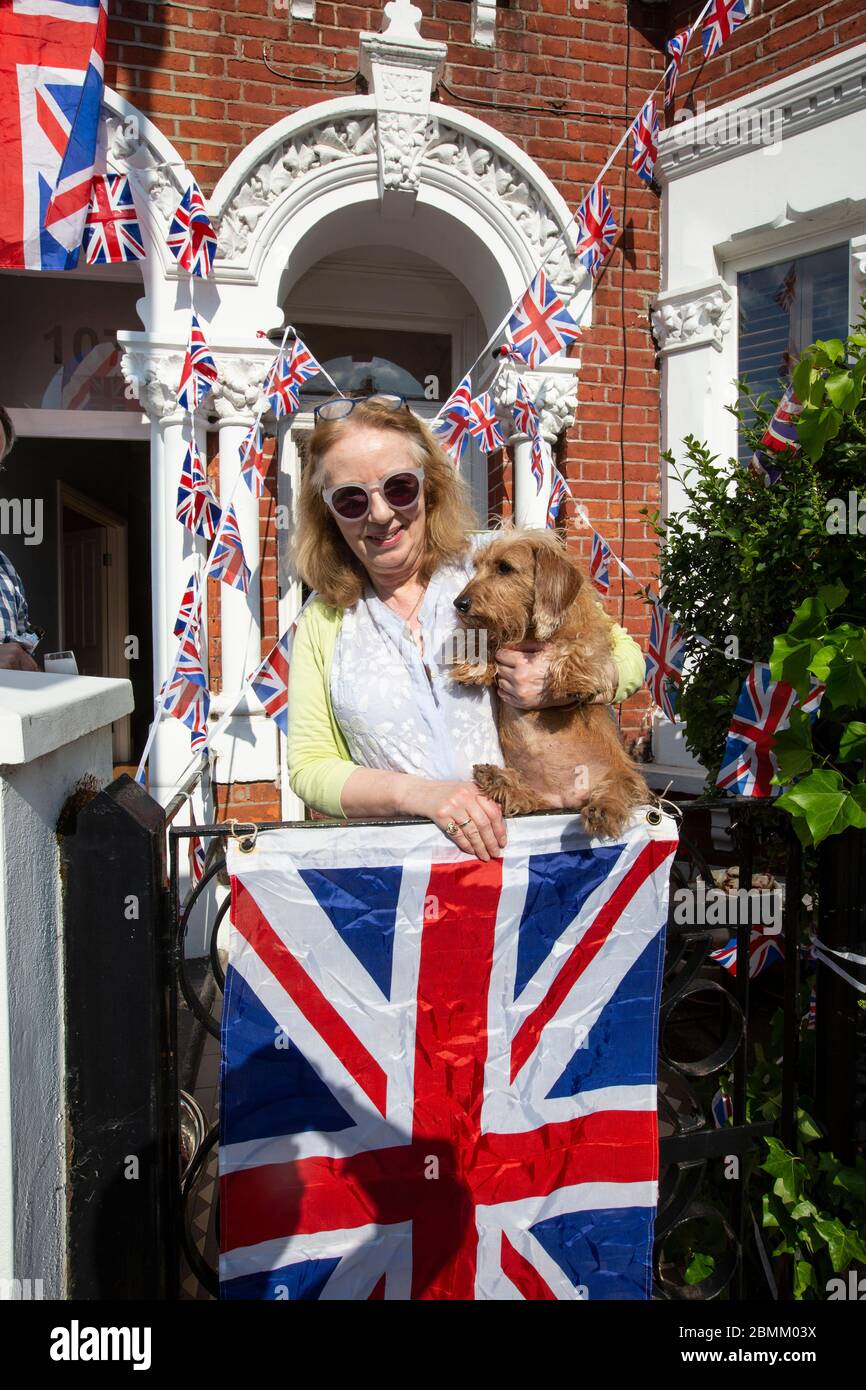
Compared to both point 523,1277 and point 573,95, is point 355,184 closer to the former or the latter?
point 573,95

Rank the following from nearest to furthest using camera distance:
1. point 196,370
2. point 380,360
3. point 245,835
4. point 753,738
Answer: point 245,835
point 753,738
point 196,370
point 380,360

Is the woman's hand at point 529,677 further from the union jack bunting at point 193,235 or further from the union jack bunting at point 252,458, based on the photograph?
the union jack bunting at point 193,235

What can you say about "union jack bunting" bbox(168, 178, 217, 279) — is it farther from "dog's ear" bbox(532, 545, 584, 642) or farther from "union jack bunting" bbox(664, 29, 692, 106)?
"dog's ear" bbox(532, 545, 584, 642)

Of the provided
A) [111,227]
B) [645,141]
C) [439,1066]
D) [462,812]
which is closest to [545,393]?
[645,141]

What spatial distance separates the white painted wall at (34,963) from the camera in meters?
1.33

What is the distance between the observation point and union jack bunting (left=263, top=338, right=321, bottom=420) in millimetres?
4457

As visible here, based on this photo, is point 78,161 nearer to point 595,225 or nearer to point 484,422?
point 484,422

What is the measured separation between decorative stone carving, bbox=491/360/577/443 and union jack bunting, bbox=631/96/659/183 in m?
1.10

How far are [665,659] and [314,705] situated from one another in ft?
6.64

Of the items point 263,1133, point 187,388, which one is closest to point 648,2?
point 187,388

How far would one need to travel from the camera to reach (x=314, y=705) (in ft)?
6.75

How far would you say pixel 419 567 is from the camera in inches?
87.2

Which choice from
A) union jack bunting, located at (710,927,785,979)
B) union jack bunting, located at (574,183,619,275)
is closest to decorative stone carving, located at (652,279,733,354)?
union jack bunting, located at (574,183,619,275)

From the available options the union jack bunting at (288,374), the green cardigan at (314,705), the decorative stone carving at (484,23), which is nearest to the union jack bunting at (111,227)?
the union jack bunting at (288,374)
